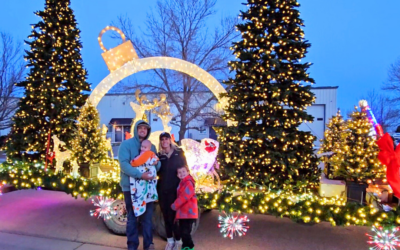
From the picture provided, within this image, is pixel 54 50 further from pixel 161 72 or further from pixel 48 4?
pixel 161 72

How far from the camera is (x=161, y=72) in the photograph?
596 inches

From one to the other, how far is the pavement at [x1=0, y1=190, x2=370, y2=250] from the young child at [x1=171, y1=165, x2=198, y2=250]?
77 centimetres

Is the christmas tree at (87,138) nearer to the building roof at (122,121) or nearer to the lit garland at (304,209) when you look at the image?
the lit garland at (304,209)

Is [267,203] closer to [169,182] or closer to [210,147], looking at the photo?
[169,182]

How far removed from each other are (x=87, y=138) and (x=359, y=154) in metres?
6.26

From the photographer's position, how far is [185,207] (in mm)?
3600

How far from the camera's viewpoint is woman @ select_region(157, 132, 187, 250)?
12.3 ft

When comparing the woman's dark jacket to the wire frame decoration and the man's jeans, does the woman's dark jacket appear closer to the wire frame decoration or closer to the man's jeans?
the man's jeans

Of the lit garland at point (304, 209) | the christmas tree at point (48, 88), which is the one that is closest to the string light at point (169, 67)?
the christmas tree at point (48, 88)

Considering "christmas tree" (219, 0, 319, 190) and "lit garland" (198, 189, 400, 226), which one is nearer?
"lit garland" (198, 189, 400, 226)

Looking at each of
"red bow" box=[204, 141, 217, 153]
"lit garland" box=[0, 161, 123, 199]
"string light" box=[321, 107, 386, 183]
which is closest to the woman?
"lit garland" box=[0, 161, 123, 199]

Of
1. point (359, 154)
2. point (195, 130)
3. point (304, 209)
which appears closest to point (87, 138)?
point (304, 209)

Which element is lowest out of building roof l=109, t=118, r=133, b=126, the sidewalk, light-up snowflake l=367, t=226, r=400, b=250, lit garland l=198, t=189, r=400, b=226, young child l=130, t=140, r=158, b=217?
the sidewalk

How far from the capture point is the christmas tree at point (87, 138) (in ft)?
24.6
